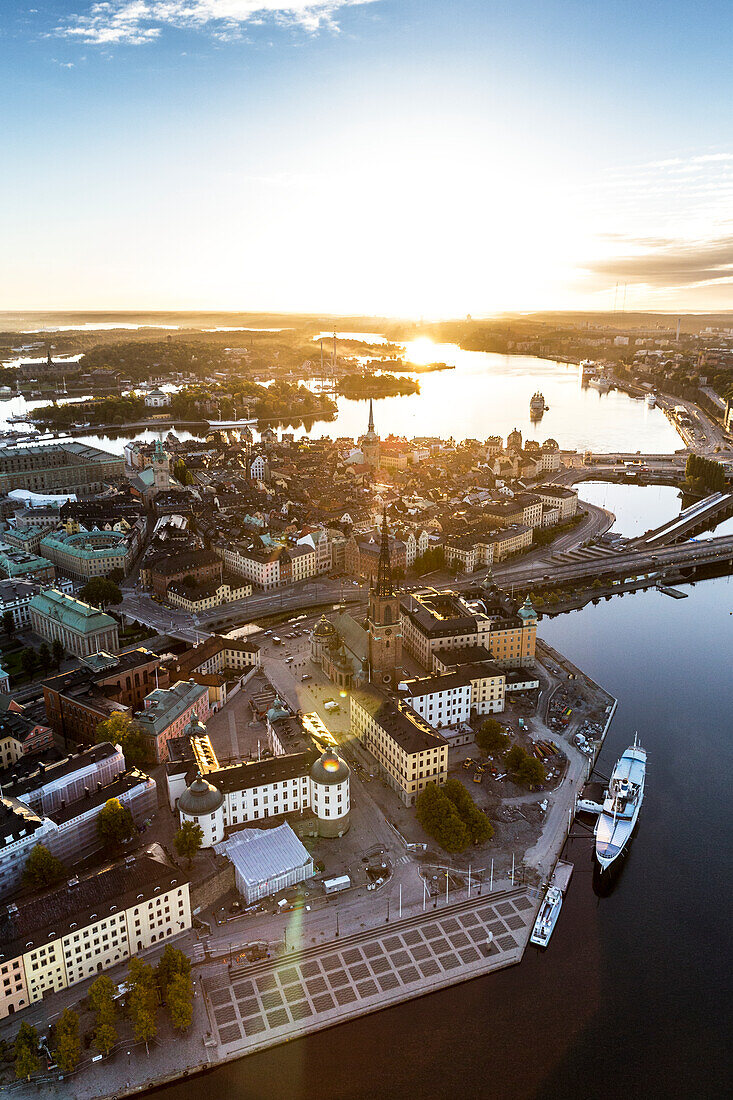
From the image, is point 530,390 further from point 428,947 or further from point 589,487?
point 428,947

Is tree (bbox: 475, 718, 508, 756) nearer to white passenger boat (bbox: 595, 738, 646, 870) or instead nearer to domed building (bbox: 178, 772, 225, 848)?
white passenger boat (bbox: 595, 738, 646, 870)

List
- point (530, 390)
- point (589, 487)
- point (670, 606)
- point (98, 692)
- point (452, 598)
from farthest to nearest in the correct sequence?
point (530, 390), point (589, 487), point (670, 606), point (452, 598), point (98, 692)

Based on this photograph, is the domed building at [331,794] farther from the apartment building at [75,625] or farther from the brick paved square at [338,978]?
the apartment building at [75,625]

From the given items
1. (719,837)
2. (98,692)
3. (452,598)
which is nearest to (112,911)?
(98,692)

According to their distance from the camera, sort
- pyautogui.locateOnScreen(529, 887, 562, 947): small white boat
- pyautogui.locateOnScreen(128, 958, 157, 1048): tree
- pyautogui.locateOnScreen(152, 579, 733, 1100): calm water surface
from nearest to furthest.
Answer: pyautogui.locateOnScreen(128, 958, 157, 1048): tree, pyautogui.locateOnScreen(152, 579, 733, 1100): calm water surface, pyautogui.locateOnScreen(529, 887, 562, 947): small white boat

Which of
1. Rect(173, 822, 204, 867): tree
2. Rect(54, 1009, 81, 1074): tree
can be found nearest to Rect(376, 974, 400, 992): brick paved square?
Rect(173, 822, 204, 867): tree

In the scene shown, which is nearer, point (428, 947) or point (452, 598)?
point (428, 947)
